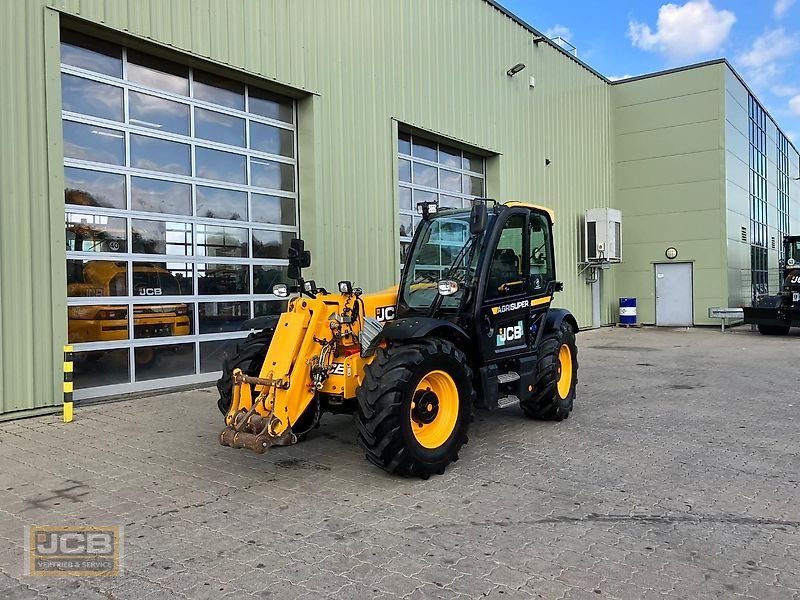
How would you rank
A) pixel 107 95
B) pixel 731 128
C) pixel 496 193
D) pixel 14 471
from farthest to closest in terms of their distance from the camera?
pixel 731 128, pixel 496 193, pixel 107 95, pixel 14 471

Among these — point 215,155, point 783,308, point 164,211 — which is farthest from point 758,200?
point 164,211

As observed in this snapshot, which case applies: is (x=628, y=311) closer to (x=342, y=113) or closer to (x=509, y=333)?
(x=342, y=113)

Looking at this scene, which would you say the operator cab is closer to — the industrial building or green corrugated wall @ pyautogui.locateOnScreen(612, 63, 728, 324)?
the industrial building

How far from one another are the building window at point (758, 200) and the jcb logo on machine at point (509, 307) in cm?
2111

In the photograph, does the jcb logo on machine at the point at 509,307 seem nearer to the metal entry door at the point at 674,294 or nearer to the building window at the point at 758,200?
the metal entry door at the point at 674,294

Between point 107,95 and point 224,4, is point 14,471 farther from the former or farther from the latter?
point 224,4

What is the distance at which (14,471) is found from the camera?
5312 mm

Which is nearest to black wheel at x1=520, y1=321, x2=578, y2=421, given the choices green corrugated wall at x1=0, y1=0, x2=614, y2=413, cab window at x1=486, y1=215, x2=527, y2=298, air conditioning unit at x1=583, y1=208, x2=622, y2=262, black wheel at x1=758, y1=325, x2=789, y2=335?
cab window at x1=486, y1=215, x2=527, y2=298

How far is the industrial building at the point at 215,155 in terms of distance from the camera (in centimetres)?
733

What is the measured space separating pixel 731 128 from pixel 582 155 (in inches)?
228

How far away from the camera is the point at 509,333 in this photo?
20.7 feet

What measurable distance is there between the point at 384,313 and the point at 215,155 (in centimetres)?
529

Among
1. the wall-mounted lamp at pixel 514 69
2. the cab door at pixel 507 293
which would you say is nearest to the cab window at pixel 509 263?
the cab door at pixel 507 293

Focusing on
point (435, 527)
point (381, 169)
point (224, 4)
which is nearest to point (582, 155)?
point (381, 169)
